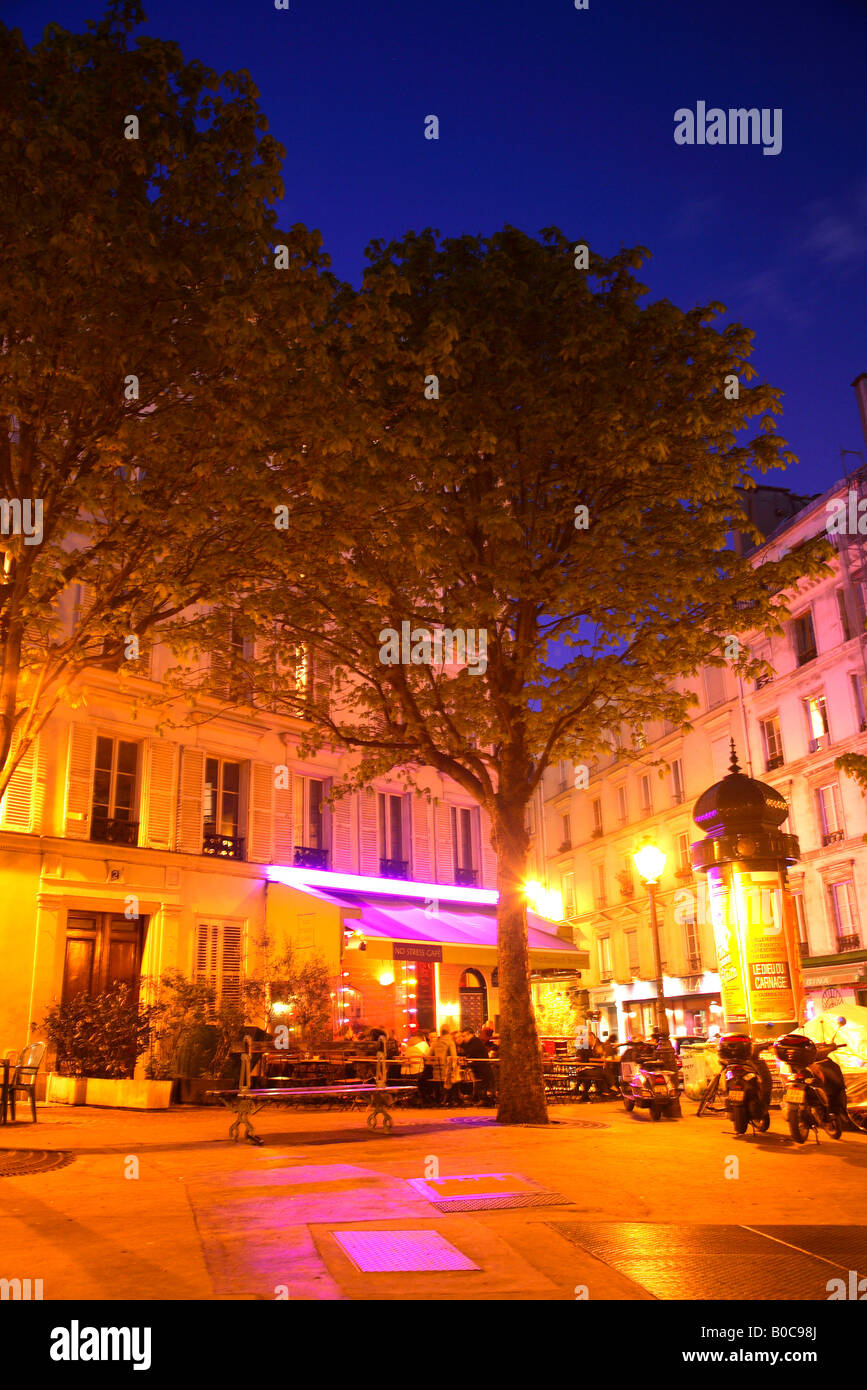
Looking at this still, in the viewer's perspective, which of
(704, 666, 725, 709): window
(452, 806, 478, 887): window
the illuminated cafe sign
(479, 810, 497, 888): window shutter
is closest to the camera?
the illuminated cafe sign

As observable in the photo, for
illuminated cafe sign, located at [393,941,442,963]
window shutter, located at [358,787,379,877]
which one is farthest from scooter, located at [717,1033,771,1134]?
window shutter, located at [358,787,379,877]

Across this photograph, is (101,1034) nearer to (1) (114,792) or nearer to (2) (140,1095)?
(2) (140,1095)

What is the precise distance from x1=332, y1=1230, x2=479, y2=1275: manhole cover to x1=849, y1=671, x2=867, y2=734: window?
27.2 m

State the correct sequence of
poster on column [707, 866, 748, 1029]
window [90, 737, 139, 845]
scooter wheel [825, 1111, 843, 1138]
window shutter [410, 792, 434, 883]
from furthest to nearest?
window shutter [410, 792, 434, 883]
window [90, 737, 139, 845]
poster on column [707, 866, 748, 1029]
scooter wheel [825, 1111, 843, 1138]

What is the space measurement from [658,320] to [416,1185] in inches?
393

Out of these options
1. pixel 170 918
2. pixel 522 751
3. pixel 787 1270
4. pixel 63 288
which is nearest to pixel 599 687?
pixel 522 751

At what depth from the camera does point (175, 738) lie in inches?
846

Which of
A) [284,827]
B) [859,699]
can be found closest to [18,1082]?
[284,827]

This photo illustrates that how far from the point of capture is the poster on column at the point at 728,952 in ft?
47.2

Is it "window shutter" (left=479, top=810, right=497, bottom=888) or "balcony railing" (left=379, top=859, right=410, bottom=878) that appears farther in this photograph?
"window shutter" (left=479, top=810, right=497, bottom=888)

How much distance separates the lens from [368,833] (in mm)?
25141

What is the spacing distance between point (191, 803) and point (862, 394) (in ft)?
77.9

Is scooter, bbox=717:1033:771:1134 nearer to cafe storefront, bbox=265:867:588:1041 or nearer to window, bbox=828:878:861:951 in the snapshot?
cafe storefront, bbox=265:867:588:1041

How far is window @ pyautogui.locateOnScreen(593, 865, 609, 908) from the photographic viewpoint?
145ft
